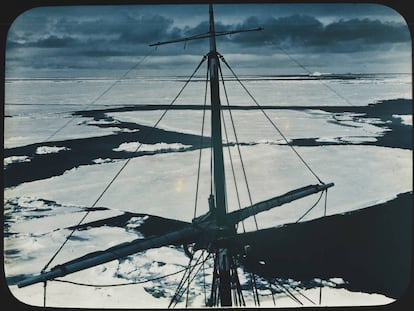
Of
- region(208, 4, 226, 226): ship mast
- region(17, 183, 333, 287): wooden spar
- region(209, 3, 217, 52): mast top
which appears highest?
region(209, 3, 217, 52): mast top

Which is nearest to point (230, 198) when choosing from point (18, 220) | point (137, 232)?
point (137, 232)

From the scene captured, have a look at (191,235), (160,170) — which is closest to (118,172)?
(160,170)

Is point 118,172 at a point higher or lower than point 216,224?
higher

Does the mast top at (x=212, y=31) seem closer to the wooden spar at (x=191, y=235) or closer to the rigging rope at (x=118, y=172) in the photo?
the rigging rope at (x=118, y=172)

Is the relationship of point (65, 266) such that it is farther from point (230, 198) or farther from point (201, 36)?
point (201, 36)

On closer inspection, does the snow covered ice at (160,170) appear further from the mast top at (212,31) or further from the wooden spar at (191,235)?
the mast top at (212,31)

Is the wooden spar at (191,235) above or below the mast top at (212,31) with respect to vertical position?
below

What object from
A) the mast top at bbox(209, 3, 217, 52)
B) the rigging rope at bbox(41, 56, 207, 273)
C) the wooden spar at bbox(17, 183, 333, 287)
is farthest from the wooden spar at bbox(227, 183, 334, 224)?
the mast top at bbox(209, 3, 217, 52)

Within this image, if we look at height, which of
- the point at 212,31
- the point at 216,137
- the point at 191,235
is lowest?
the point at 191,235

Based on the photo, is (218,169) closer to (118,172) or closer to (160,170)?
(160,170)

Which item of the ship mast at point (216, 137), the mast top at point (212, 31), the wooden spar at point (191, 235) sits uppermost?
the mast top at point (212, 31)

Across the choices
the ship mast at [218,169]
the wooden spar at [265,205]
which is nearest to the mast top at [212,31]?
the ship mast at [218,169]

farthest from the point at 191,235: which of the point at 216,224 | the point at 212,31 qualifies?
the point at 212,31

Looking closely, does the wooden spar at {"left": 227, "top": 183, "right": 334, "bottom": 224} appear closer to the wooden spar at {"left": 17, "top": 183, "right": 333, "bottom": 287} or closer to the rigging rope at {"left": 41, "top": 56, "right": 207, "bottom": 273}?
the wooden spar at {"left": 17, "top": 183, "right": 333, "bottom": 287}
